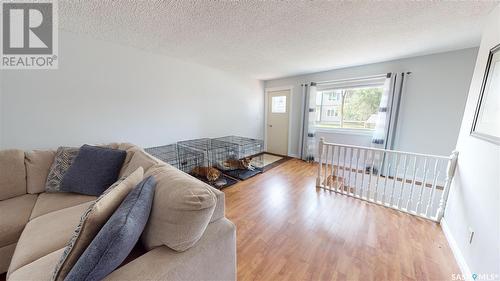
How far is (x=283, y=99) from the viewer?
4.80 m

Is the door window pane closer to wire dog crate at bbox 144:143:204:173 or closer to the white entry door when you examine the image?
the white entry door

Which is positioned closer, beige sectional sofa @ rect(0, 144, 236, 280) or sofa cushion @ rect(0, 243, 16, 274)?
beige sectional sofa @ rect(0, 144, 236, 280)

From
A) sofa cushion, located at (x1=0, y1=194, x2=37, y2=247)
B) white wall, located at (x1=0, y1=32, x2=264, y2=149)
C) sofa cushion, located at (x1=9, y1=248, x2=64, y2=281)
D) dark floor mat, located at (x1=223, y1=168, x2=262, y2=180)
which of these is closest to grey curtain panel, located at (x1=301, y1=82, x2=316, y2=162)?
dark floor mat, located at (x1=223, y1=168, x2=262, y2=180)

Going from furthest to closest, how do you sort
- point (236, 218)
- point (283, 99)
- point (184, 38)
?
point (283, 99) → point (184, 38) → point (236, 218)

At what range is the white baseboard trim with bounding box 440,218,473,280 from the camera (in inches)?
52.1

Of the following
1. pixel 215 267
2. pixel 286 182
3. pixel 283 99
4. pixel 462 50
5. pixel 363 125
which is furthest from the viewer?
pixel 283 99

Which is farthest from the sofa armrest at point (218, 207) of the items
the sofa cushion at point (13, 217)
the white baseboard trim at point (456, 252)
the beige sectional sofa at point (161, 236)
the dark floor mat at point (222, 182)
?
the white baseboard trim at point (456, 252)

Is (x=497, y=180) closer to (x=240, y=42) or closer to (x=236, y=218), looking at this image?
(x=236, y=218)

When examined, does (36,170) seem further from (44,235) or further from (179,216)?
(179,216)

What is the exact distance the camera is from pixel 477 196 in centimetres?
137

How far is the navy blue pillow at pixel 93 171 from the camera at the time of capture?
1553mm

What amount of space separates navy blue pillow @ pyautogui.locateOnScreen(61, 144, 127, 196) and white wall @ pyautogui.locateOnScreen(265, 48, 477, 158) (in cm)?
430

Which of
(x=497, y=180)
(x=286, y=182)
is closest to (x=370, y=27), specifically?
(x=497, y=180)

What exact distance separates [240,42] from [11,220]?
2.70 m
